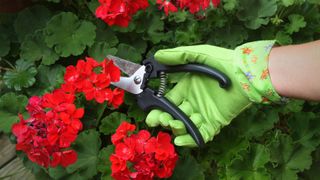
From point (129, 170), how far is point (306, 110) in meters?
0.77

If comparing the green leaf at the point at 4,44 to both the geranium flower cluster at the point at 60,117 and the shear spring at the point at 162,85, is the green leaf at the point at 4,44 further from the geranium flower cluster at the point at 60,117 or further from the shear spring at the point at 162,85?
the shear spring at the point at 162,85

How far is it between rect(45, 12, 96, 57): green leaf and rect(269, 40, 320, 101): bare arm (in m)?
0.62

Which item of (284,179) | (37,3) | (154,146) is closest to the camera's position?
(154,146)

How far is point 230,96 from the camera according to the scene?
1.20 metres

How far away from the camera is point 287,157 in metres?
1.41

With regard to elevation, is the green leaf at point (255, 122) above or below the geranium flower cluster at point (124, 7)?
below

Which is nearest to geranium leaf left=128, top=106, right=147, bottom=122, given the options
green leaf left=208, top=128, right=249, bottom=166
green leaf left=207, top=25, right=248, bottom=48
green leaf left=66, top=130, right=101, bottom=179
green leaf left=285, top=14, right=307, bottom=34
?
green leaf left=66, top=130, right=101, bottom=179

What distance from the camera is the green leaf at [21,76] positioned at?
1401 millimetres

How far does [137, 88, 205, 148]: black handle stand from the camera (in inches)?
44.9

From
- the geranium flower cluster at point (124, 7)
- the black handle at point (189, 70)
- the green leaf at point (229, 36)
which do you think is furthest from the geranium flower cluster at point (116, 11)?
the green leaf at point (229, 36)

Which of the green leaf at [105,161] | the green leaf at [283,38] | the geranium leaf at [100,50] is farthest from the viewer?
the green leaf at [283,38]

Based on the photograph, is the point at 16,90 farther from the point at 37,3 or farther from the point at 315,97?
the point at 315,97

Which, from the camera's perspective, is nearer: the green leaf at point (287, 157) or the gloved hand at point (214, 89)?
the gloved hand at point (214, 89)

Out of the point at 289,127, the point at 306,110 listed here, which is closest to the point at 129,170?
the point at 289,127
